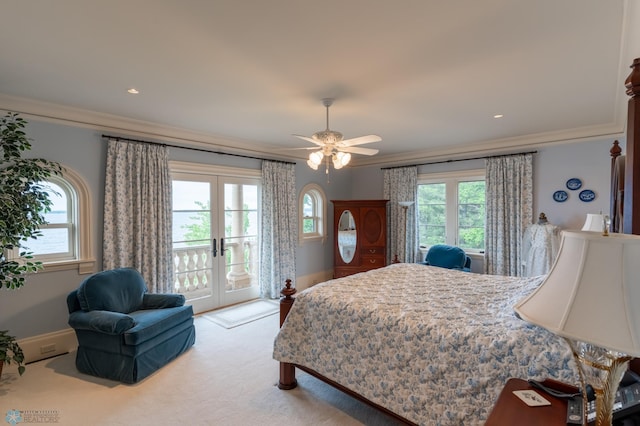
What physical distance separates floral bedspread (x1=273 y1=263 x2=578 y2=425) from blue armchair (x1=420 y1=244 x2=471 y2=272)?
176cm

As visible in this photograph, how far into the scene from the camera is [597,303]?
0.77 meters

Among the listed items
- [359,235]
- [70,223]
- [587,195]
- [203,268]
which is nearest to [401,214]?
[359,235]

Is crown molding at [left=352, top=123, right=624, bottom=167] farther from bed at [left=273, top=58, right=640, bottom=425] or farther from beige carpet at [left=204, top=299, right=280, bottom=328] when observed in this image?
beige carpet at [left=204, top=299, right=280, bottom=328]

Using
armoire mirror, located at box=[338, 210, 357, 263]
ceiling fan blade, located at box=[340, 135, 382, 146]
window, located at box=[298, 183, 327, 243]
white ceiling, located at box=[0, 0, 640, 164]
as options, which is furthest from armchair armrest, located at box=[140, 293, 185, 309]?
armoire mirror, located at box=[338, 210, 357, 263]

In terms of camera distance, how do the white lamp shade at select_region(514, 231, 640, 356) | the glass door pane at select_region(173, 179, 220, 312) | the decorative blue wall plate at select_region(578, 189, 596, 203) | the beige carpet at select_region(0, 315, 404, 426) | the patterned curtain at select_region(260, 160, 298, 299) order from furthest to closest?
the patterned curtain at select_region(260, 160, 298, 299)
the glass door pane at select_region(173, 179, 220, 312)
the decorative blue wall plate at select_region(578, 189, 596, 203)
the beige carpet at select_region(0, 315, 404, 426)
the white lamp shade at select_region(514, 231, 640, 356)

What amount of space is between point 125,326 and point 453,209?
4.93 m

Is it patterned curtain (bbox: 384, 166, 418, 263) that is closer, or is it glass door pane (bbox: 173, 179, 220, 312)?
glass door pane (bbox: 173, 179, 220, 312)

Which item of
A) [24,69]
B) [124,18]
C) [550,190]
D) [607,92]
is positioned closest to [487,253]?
[550,190]

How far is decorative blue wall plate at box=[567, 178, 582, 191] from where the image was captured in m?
4.18

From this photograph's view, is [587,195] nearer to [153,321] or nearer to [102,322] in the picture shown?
[153,321]

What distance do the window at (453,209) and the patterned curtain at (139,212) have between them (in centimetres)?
425

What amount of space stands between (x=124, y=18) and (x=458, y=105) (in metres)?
2.93

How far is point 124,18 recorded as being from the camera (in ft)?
5.80

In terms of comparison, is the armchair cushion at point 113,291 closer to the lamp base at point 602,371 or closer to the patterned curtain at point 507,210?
the lamp base at point 602,371
